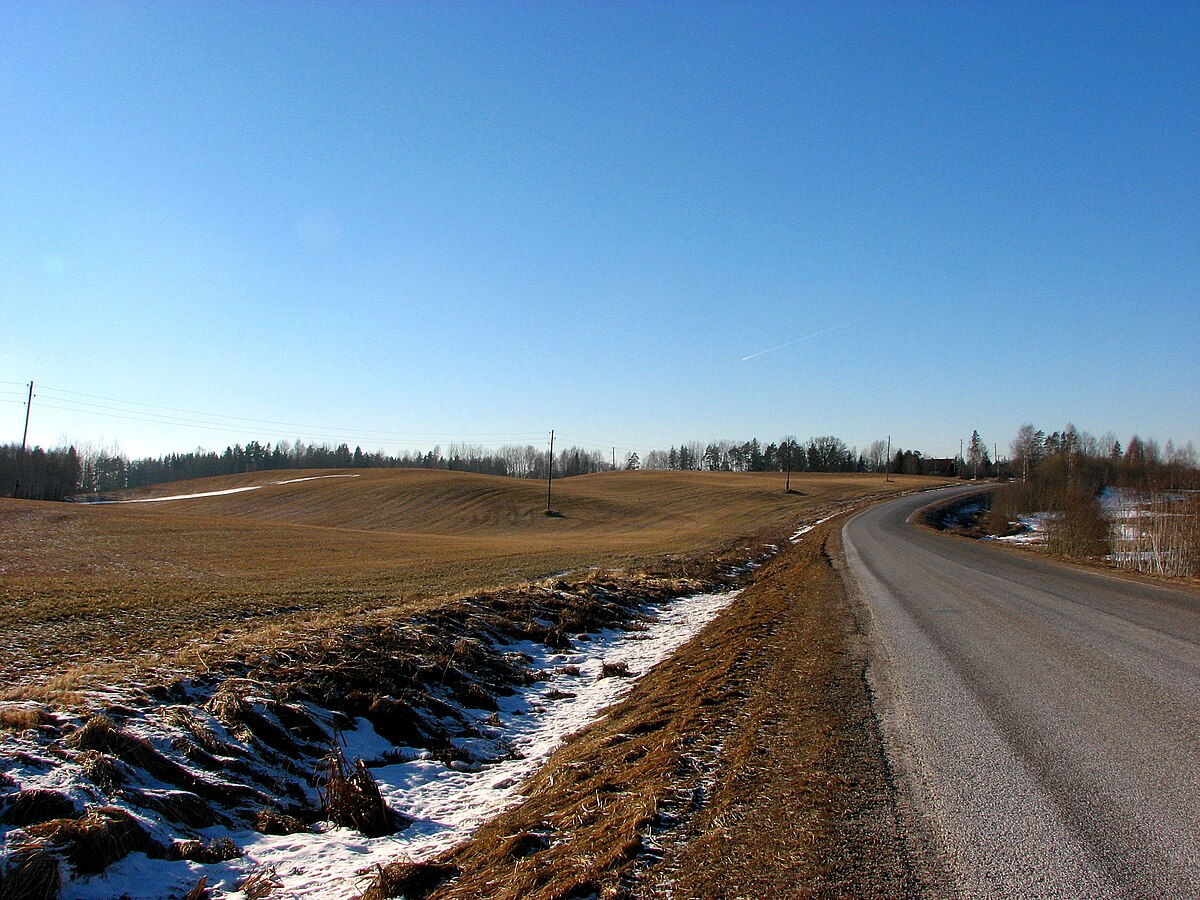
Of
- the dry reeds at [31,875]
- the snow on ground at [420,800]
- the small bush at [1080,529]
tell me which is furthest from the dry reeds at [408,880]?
the small bush at [1080,529]

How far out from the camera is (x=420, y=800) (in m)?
6.49

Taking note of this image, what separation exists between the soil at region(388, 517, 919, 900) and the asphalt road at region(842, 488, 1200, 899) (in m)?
0.37

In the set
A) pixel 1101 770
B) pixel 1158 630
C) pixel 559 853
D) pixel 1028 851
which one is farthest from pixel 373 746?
pixel 1158 630

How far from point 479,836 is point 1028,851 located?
398cm

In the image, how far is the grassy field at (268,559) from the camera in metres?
11.2

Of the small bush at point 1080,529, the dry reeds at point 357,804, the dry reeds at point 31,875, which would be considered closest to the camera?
the dry reeds at point 31,875

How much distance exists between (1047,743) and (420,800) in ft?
19.4

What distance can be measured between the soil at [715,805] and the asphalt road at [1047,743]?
37 cm

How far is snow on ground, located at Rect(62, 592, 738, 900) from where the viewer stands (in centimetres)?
466

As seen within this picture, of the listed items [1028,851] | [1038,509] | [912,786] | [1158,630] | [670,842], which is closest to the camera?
[1028,851]

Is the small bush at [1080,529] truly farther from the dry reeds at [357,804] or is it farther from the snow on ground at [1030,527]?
the dry reeds at [357,804]

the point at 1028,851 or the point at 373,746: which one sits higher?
the point at 1028,851

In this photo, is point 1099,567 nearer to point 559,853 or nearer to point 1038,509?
point 559,853

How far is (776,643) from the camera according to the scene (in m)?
11.2
